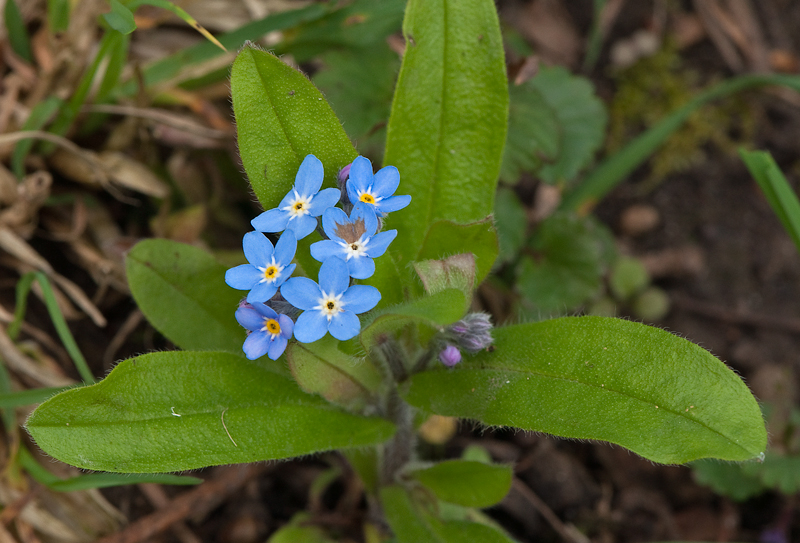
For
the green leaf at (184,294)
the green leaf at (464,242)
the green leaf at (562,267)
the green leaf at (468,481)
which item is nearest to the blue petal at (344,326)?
the green leaf at (464,242)

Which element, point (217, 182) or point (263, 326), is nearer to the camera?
point (263, 326)

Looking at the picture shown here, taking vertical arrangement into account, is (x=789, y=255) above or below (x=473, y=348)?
below

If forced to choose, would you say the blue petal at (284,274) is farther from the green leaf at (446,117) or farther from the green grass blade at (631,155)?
the green grass blade at (631,155)

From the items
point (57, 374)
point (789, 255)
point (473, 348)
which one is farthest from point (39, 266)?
point (789, 255)

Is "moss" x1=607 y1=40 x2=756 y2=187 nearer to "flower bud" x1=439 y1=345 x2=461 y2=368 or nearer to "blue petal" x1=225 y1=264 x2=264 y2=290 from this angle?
"flower bud" x1=439 y1=345 x2=461 y2=368

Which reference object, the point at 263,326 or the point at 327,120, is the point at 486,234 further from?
the point at 263,326

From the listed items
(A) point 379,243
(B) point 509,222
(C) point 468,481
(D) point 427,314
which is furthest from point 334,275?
(B) point 509,222

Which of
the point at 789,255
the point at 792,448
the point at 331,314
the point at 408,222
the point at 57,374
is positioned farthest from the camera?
the point at 789,255
